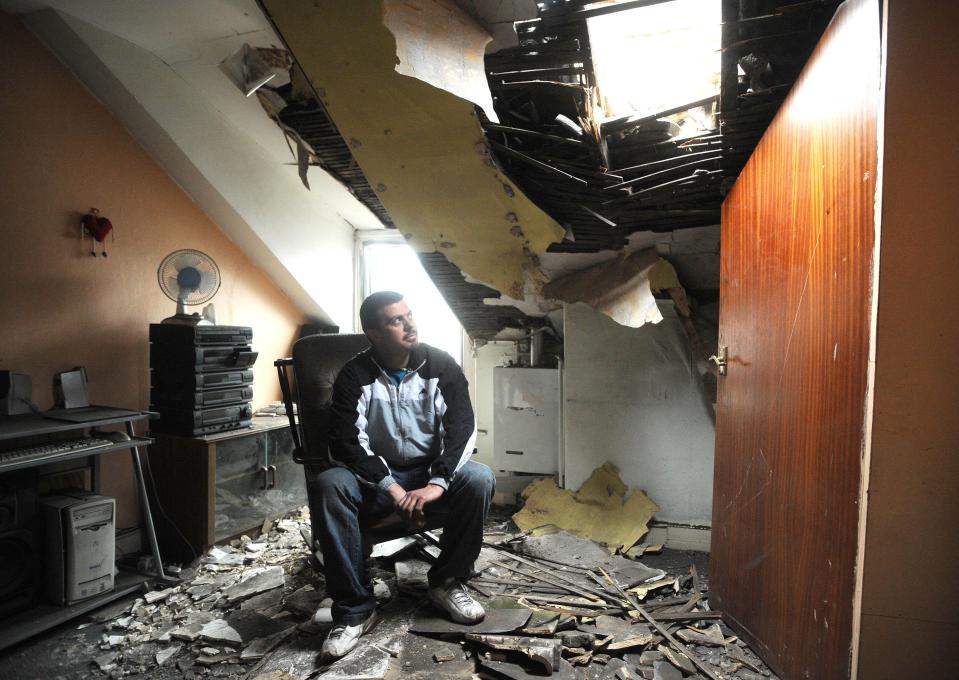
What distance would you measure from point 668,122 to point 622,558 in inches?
81.4

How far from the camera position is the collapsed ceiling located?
1.57m

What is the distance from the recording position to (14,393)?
233 cm

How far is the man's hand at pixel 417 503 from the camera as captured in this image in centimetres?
197

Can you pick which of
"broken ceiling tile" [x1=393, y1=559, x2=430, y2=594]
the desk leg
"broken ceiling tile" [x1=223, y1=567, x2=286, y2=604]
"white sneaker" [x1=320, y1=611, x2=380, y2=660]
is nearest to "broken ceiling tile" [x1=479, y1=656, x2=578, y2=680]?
"white sneaker" [x1=320, y1=611, x2=380, y2=660]

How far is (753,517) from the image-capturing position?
1.71 m

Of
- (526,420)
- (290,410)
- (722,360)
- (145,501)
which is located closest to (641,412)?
(526,420)

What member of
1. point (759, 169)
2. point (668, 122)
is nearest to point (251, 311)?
point (668, 122)

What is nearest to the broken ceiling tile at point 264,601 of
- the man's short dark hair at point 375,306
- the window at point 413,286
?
the man's short dark hair at point 375,306

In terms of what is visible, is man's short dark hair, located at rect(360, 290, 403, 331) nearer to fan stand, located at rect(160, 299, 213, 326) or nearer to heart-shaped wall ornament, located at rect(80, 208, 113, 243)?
fan stand, located at rect(160, 299, 213, 326)

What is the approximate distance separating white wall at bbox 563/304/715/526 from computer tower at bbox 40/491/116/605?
7.79 ft

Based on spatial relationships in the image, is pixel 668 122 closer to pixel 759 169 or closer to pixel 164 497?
pixel 759 169

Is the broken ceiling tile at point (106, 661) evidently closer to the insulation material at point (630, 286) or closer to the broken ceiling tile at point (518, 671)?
the broken ceiling tile at point (518, 671)

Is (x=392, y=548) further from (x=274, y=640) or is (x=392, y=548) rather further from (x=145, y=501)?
(x=145, y=501)

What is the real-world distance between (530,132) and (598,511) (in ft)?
7.10
